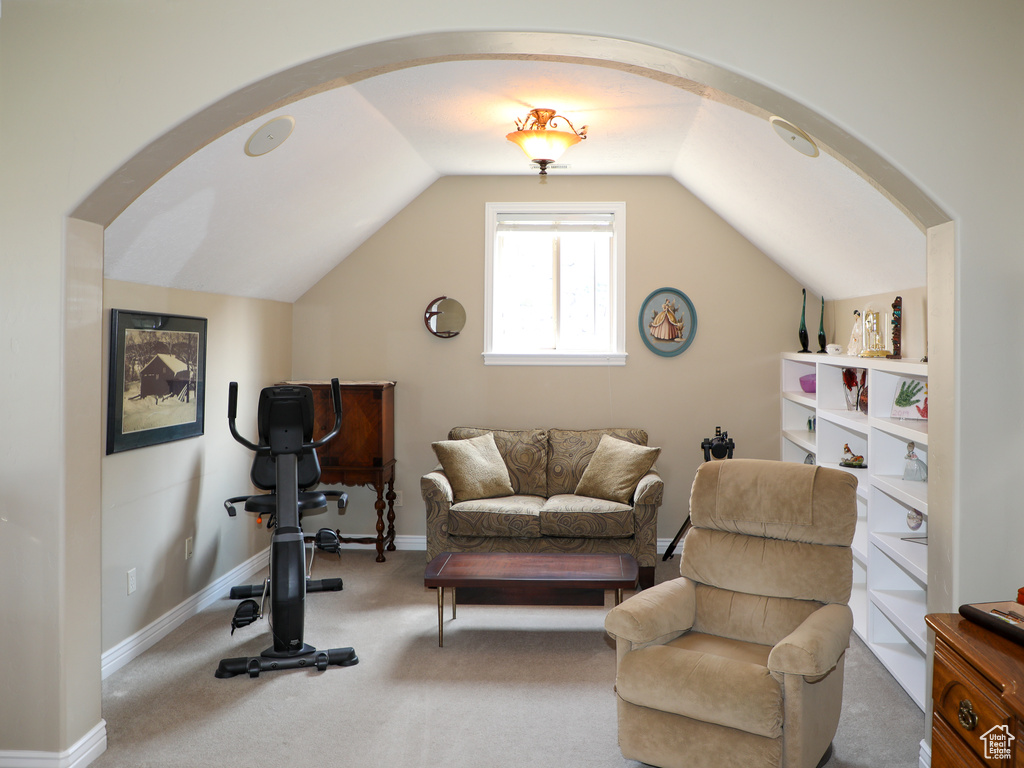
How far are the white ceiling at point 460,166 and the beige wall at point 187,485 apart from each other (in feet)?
0.49

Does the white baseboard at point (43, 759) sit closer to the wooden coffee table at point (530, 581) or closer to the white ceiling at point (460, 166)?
the wooden coffee table at point (530, 581)

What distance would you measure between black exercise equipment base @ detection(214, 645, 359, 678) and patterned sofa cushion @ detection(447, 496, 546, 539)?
56.0 inches

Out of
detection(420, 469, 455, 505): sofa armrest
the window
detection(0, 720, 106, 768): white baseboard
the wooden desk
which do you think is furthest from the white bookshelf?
detection(0, 720, 106, 768): white baseboard

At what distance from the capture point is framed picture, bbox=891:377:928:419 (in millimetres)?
3748

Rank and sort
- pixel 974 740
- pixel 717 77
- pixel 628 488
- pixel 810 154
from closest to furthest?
pixel 974 740, pixel 717 77, pixel 810 154, pixel 628 488

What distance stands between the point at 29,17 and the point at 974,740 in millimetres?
3415

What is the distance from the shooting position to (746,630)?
9.93 feet

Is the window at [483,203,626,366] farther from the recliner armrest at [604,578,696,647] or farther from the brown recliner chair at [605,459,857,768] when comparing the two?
the recliner armrest at [604,578,696,647]

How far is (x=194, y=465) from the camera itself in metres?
4.49

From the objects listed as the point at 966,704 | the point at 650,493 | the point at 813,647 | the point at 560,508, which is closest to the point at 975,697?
the point at 966,704

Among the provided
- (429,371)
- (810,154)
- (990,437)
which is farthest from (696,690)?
(429,371)

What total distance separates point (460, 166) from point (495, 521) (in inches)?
97.6

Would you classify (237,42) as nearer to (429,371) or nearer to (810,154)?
(810,154)

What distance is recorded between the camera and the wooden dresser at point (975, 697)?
1.72m
